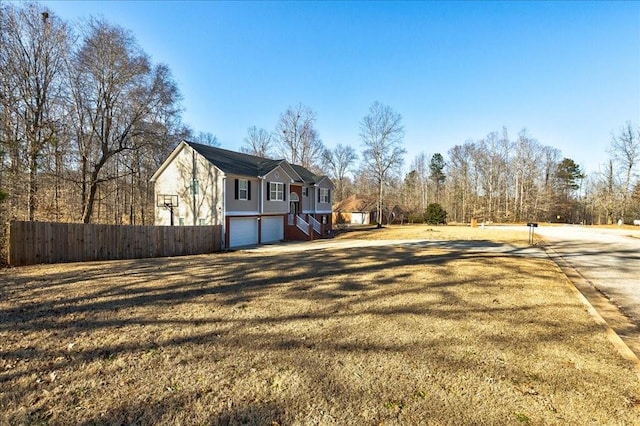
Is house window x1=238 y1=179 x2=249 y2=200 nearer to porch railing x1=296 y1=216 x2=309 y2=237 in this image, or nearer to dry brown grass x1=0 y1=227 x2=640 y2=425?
porch railing x1=296 y1=216 x2=309 y2=237

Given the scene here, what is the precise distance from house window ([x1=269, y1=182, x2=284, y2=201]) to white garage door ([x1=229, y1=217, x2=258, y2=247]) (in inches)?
94.9

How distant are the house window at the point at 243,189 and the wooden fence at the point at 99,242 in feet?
10.1

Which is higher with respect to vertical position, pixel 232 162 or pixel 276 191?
pixel 232 162

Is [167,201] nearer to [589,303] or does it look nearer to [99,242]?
[99,242]

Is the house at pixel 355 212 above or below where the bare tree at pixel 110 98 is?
below

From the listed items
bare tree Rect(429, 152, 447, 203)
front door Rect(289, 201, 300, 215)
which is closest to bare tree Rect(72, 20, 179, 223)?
front door Rect(289, 201, 300, 215)

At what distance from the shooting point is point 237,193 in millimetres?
20531

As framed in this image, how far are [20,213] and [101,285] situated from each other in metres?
14.3

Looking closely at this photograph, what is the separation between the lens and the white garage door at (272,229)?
23.1m

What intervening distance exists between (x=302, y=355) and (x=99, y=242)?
12.9m

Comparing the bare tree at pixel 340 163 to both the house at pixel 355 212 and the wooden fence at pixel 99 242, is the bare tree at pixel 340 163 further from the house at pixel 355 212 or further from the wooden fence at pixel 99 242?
the wooden fence at pixel 99 242

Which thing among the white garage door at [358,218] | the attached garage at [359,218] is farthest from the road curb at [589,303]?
the white garage door at [358,218]

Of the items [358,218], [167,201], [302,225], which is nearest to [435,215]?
[358,218]

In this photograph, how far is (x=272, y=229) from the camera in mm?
23953
